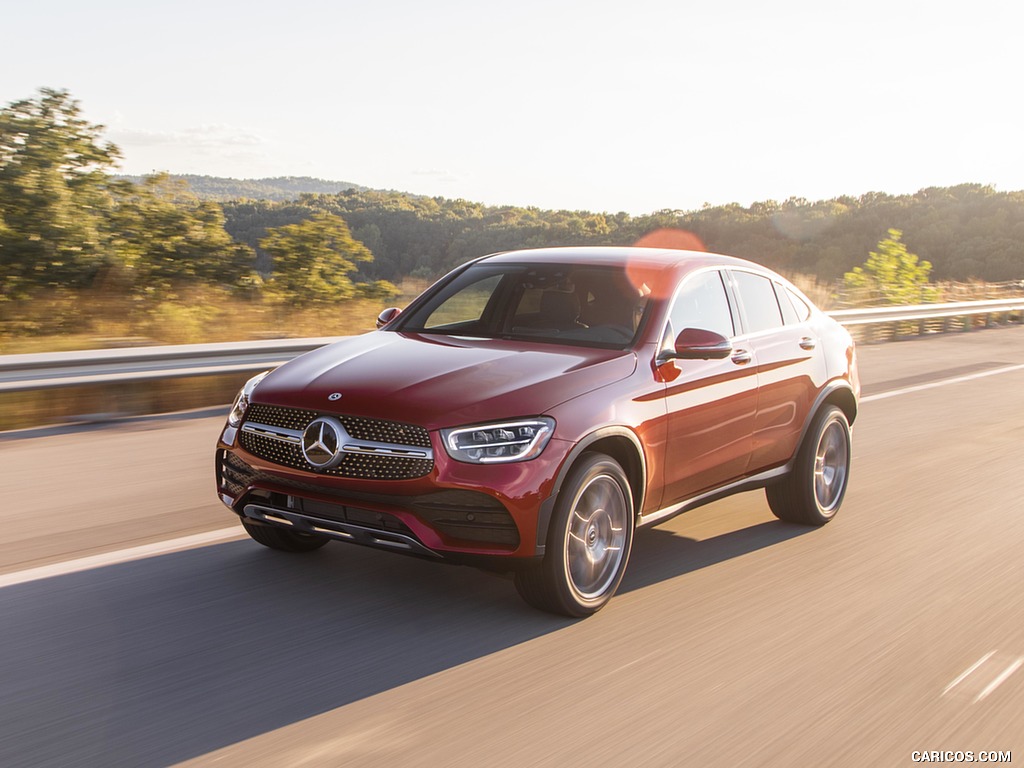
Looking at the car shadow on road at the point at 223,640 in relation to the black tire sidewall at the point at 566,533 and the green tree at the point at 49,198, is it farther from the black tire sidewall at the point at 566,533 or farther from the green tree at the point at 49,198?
the green tree at the point at 49,198

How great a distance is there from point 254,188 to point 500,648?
1830cm

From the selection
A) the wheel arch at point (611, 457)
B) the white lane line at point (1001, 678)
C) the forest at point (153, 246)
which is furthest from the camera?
the forest at point (153, 246)

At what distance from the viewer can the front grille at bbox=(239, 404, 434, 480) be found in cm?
448

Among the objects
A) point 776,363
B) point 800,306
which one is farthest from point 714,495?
point 800,306

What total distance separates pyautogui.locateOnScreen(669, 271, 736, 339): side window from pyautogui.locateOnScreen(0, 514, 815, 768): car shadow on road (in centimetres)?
122

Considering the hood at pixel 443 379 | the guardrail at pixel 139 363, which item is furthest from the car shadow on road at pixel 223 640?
the guardrail at pixel 139 363

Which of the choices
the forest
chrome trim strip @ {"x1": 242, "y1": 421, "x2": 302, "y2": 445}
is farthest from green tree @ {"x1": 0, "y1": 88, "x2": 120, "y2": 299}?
chrome trim strip @ {"x1": 242, "y1": 421, "x2": 302, "y2": 445}

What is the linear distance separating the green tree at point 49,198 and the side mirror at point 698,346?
34.7 ft

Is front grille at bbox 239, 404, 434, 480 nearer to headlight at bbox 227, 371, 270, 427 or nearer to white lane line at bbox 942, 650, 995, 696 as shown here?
headlight at bbox 227, 371, 270, 427

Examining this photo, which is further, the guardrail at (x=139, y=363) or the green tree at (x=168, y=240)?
the green tree at (x=168, y=240)

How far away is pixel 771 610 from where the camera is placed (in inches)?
200

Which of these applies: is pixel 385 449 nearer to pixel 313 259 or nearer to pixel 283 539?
pixel 283 539

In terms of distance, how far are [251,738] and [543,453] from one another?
62.6 inches

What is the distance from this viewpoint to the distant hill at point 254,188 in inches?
655
